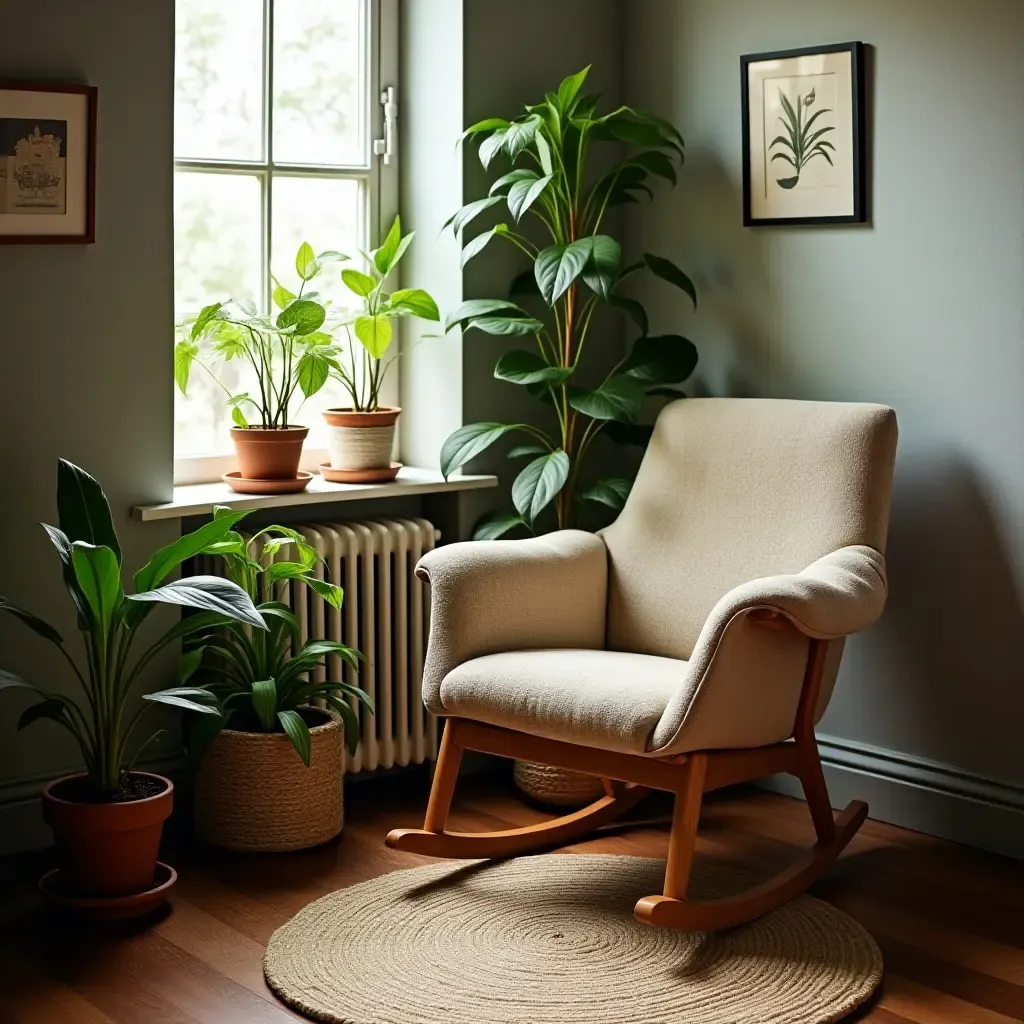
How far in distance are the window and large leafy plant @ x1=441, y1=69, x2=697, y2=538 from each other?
0.34m

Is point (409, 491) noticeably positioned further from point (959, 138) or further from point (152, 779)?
point (959, 138)

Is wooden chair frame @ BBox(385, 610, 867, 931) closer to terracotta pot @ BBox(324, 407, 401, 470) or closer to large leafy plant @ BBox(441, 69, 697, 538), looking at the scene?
large leafy plant @ BBox(441, 69, 697, 538)

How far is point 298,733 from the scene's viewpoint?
9.63ft

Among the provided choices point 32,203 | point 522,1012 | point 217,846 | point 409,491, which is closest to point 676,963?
point 522,1012

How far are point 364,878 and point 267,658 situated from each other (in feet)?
1.64

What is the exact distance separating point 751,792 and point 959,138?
5.11ft

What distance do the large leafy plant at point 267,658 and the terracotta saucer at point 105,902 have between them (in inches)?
12.8

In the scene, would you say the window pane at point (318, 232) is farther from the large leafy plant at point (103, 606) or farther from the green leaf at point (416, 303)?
→ the large leafy plant at point (103, 606)

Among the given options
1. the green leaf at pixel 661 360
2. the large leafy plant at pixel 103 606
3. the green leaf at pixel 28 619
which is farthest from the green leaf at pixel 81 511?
the green leaf at pixel 661 360

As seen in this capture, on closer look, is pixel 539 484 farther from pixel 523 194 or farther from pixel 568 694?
pixel 568 694

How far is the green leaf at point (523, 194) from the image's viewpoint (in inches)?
124

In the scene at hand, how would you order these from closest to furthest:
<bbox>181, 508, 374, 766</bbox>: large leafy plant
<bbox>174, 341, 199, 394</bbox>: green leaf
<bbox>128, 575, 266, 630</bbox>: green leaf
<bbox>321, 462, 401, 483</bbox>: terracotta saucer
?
<bbox>128, 575, 266, 630</bbox>: green leaf, <bbox>181, 508, 374, 766</bbox>: large leafy plant, <bbox>174, 341, 199, 394</bbox>: green leaf, <bbox>321, 462, 401, 483</bbox>: terracotta saucer

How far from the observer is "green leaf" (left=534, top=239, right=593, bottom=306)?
3.16 meters

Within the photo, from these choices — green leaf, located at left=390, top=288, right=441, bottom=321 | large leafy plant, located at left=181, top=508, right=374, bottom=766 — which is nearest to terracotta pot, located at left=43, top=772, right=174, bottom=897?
large leafy plant, located at left=181, top=508, right=374, bottom=766
